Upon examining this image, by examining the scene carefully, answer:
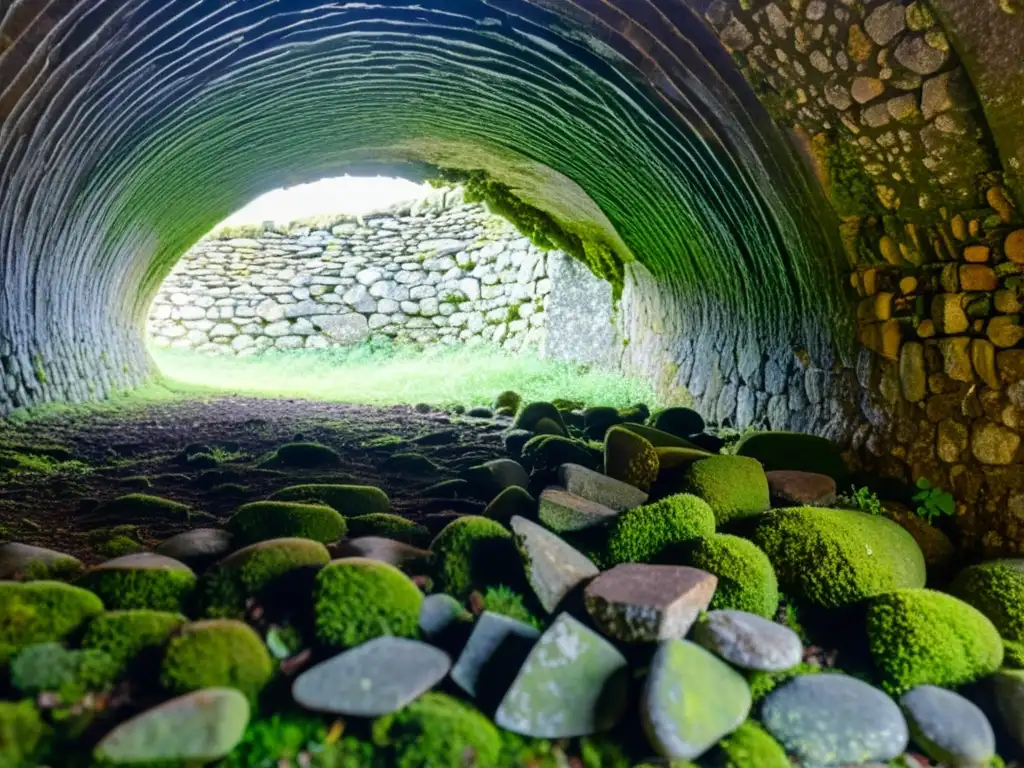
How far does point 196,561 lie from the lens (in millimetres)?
2541

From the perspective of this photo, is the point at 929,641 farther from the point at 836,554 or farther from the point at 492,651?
the point at 492,651

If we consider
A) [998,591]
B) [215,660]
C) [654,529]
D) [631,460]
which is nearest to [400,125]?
[631,460]

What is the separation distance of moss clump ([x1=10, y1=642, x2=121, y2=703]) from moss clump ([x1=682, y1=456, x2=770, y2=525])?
2.24 m

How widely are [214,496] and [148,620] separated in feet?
5.88

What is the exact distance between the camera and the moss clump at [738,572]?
2475 mm

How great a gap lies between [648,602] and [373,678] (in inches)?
32.1

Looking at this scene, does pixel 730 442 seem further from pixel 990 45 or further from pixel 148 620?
pixel 148 620

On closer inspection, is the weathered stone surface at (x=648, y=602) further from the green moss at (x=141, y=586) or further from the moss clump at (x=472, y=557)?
the green moss at (x=141, y=586)

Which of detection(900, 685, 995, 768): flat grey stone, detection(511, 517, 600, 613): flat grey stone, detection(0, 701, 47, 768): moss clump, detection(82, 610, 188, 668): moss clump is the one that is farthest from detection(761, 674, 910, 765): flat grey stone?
detection(0, 701, 47, 768): moss clump

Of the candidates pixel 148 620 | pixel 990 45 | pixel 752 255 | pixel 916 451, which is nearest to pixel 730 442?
pixel 752 255

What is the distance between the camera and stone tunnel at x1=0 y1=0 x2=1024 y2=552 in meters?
2.89

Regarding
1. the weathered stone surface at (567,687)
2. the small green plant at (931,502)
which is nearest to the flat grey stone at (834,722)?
the weathered stone surface at (567,687)

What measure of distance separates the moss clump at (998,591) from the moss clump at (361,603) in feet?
6.84

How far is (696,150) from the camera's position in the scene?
4.21m
